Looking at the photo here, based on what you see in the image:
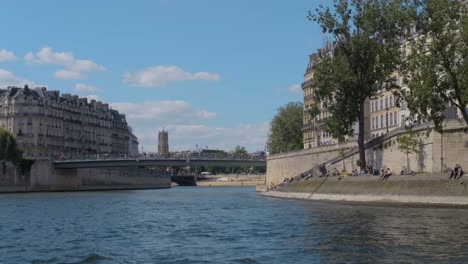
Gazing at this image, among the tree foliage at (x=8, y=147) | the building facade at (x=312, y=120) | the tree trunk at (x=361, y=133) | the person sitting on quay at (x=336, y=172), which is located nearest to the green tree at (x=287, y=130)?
the building facade at (x=312, y=120)

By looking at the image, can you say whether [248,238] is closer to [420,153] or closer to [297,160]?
[420,153]

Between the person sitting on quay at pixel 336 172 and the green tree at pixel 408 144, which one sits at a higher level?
the green tree at pixel 408 144

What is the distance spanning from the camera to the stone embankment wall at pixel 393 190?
5509 cm

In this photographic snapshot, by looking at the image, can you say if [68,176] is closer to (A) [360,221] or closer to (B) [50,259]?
(A) [360,221]

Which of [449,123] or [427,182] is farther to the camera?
→ [449,123]

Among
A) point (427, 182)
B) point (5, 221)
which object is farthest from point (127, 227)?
point (427, 182)

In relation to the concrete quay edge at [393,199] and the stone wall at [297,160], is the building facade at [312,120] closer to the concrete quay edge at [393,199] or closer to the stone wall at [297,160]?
the stone wall at [297,160]

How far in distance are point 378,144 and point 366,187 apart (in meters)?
21.1

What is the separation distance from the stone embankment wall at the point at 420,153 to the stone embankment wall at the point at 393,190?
886cm

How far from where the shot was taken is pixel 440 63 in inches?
2468

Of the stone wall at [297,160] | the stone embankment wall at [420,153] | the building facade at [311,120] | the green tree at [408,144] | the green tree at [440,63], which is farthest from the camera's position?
the building facade at [311,120]

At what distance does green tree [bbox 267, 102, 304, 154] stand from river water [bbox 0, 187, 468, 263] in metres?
106

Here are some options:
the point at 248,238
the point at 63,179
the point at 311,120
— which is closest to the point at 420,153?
the point at 248,238

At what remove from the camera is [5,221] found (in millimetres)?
50594
